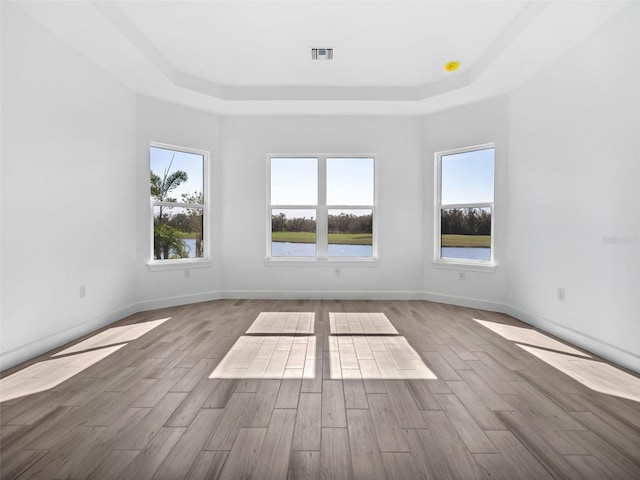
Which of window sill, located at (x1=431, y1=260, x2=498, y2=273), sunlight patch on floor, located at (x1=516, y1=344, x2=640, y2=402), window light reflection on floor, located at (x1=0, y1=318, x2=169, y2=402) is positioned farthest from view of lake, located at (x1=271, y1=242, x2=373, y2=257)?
sunlight patch on floor, located at (x1=516, y1=344, x2=640, y2=402)

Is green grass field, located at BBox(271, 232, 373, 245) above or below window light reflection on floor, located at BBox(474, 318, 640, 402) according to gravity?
above

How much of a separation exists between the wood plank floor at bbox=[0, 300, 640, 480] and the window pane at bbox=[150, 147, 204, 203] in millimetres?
2109

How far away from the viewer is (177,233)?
16.3 ft

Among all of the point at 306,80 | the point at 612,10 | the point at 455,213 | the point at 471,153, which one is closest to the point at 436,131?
the point at 471,153

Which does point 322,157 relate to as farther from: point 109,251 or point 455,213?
point 109,251

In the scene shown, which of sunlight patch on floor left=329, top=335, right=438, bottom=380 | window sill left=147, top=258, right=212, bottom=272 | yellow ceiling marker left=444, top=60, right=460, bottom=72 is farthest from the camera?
window sill left=147, top=258, right=212, bottom=272

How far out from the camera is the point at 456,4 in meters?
2.99

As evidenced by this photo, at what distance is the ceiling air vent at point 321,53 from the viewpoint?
371cm

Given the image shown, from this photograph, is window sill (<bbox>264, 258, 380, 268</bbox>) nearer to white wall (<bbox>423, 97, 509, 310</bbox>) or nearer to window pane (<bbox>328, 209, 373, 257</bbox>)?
window pane (<bbox>328, 209, 373, 257</bbox>)

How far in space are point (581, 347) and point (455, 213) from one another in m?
2.38

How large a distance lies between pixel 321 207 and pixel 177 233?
2.18m

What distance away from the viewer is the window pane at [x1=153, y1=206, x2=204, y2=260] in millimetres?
4789

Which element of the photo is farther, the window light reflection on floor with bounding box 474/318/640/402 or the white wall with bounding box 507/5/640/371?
the white wall with bounding box 507/5/640/371

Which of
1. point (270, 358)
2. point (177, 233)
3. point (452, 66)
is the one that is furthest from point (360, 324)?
point (452, 66)
